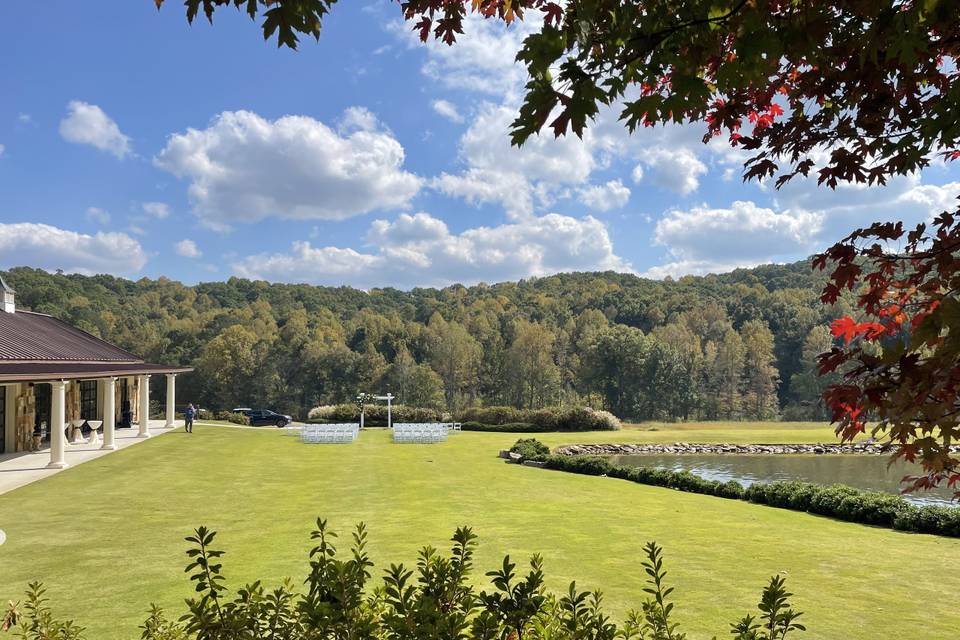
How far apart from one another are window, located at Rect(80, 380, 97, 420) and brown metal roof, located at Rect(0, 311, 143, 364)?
5.38 ft

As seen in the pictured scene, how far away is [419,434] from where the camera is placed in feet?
92.0

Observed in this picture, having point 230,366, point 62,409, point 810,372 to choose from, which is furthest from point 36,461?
point 810,372

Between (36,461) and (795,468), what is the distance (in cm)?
2796

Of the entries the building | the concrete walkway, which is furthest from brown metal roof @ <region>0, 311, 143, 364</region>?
the concrete walkway

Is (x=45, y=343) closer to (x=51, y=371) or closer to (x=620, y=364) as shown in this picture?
(x=51, y=371)

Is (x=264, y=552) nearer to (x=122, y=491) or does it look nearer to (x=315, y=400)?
(x=122, y=491)

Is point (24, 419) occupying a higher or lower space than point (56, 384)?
lower

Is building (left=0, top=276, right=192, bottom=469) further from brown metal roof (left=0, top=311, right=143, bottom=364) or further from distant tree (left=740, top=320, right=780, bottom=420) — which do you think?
distant tree (left=740, top=320, right=780, bottom=420)

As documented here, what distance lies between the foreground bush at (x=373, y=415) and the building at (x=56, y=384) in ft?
42.8

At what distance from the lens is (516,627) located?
2828 mm

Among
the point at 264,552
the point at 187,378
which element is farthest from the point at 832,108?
the point at 187,378

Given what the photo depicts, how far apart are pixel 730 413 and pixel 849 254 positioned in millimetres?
68252

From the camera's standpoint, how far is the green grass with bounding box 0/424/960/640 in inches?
275

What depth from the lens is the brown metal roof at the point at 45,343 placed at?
19.1m
